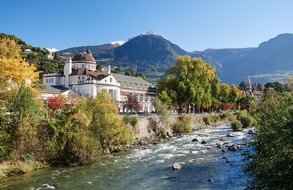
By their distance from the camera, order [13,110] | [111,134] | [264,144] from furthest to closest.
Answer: [111,134] < [13,110] < [264,144]

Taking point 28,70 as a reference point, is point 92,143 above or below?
below

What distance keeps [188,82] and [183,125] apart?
12790mm

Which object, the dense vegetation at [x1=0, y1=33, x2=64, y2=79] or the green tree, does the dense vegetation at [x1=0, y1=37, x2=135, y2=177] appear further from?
the dense vegetation at [x1=0, y1=33, x2=64, y2=79]

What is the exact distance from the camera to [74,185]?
19453 millimetres

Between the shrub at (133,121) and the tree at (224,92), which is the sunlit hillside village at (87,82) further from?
the tree at (224,92)

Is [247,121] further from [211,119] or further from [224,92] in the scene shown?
[224,92]

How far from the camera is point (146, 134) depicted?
145 ft

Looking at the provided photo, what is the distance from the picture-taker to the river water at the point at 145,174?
1930 cm

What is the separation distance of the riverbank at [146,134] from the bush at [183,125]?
2.71 feet

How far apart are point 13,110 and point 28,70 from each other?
20.2 feet

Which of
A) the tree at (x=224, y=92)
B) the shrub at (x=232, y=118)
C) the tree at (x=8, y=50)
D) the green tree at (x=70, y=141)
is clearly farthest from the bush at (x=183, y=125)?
the tree at (x=224, y=92)

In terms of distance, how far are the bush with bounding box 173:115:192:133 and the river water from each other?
21454 millimetres

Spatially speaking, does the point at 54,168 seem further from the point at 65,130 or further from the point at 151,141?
the point at 151,141

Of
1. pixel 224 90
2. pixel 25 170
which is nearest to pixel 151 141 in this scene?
pixel 25 170
